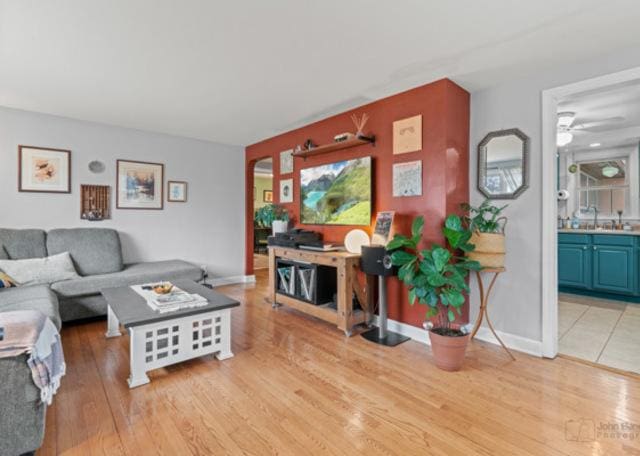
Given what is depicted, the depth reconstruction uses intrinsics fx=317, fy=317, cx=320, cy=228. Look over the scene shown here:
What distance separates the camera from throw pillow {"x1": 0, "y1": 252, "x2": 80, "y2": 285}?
3.06 metres

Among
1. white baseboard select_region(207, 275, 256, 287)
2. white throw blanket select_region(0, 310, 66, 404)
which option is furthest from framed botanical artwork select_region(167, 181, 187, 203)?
white throw blanket select_region(0, 310, 66, 404)

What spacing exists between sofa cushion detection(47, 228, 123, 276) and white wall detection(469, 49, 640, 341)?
4.17m

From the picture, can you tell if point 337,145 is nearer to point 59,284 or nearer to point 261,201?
point 59,284

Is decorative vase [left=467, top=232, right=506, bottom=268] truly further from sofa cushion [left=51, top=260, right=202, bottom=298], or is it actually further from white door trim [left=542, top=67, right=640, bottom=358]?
sofa cushion [left=51, top=260, right=202, bottom=298]

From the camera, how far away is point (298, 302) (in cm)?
348

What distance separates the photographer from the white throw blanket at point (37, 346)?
1.39 m

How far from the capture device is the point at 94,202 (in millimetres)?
4031

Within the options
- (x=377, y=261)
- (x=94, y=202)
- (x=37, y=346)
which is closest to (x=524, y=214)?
(x=377, y=261)

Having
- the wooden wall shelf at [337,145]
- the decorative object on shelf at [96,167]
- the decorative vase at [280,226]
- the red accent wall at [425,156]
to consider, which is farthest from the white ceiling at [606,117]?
the decorative object on shelf at [96,167]

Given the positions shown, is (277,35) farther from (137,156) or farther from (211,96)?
(137,156)

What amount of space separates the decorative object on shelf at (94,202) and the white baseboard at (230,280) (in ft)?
5.62

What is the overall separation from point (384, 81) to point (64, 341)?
3.66m

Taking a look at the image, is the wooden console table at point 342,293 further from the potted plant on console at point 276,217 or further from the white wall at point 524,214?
the white wall at point 524,214

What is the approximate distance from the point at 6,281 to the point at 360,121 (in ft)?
12.2
